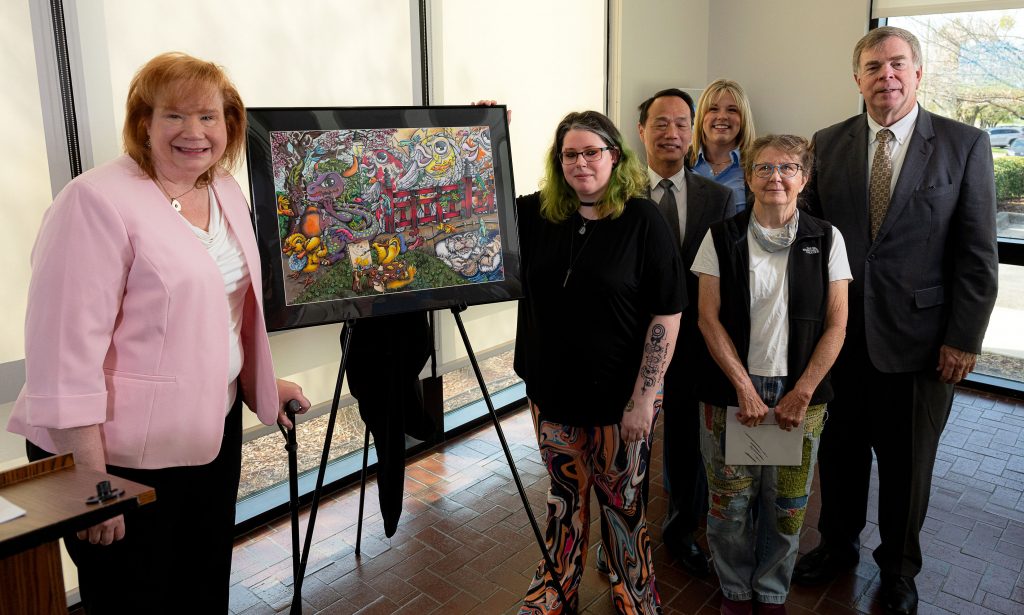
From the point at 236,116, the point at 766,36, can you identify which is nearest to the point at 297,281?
the point at 236,116

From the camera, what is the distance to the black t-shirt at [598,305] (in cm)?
235

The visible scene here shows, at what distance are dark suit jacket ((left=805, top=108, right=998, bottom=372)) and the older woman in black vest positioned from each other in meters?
0.31

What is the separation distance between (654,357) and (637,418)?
0.65ft

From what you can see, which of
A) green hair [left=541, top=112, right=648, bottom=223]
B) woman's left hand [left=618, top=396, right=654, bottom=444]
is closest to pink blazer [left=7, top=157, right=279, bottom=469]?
green hair [left=541, top=112, right=648, bottom=223]

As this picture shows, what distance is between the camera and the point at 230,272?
1997 mm

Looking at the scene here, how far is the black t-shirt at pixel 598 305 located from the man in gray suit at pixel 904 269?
870 millimetres

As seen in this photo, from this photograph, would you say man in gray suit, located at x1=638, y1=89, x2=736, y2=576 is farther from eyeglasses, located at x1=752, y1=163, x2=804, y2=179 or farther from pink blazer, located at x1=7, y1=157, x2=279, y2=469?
pink blazer, located at x1=7, y1=157, x2=279, y2=469

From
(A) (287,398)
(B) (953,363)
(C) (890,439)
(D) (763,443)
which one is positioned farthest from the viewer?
(C) (890,439)

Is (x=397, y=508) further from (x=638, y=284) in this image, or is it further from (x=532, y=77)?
(x=532, y=77)

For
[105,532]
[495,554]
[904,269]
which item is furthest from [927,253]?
[105,532]

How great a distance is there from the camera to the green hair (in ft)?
7.77

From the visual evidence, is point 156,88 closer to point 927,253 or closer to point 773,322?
point 773,322

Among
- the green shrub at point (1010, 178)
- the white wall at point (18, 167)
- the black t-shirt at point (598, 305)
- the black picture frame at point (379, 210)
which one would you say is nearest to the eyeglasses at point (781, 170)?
the black t-shirt at point (598, 305)

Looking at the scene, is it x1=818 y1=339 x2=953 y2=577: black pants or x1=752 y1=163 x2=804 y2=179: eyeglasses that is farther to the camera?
x1=818 y1=339 x2=953 y2=577: black pants
